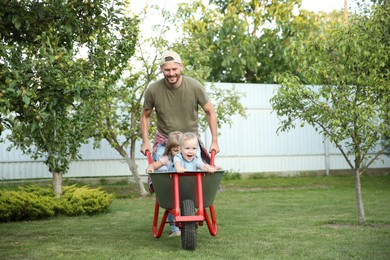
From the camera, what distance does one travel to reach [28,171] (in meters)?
13.9

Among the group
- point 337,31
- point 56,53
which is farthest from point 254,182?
point 56,53

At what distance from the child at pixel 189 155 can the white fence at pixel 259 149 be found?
329 inches

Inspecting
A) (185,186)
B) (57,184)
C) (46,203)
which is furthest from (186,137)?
(57,184)

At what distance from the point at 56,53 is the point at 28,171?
8.89 metres

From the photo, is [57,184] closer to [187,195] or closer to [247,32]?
[187,195]

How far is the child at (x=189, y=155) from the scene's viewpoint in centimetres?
620

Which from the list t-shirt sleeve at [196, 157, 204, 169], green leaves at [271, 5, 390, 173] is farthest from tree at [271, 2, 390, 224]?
t-shirt sleeve at [196, 157, 204, 169]

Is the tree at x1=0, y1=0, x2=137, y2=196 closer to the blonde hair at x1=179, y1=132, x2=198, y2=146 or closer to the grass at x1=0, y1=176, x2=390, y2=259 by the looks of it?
the blonde hair at x1=179, y1=132, x2=198, y2=146

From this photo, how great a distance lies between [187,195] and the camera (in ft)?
19.9

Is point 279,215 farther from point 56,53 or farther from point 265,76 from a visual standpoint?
point 265,76

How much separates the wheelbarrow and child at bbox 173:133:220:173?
0.20 meters

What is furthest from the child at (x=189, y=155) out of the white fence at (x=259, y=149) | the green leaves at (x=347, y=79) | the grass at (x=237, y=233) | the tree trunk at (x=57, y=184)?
the white fence at (x=259, y=149)

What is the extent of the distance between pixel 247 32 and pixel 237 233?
46.7 ft

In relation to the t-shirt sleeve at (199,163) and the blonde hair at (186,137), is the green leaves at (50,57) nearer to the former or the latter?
the blonde hair at (186,137)
